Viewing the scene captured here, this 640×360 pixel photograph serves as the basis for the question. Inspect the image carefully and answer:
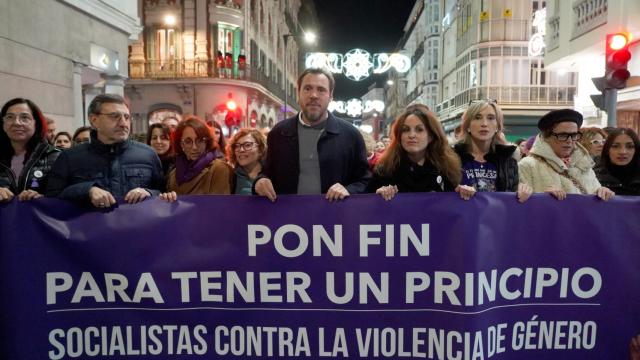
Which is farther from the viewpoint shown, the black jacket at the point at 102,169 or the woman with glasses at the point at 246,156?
the woman with glasses at the point at 246,156

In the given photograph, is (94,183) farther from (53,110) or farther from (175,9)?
(175,9)

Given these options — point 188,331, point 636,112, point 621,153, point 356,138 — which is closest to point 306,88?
point 356,138

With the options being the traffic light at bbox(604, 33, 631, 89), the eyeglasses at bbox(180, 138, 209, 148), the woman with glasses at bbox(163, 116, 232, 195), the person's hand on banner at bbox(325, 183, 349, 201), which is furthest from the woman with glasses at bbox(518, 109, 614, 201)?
the traffic light at bbox(604, 33, 631, 89)

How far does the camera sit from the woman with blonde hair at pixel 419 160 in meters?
3.31

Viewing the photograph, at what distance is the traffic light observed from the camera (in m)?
6.72

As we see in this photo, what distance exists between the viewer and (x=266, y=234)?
308cm

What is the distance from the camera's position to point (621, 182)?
13.8 feet

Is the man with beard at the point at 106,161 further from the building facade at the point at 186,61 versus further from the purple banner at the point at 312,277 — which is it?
the building facade at the point at 186,61

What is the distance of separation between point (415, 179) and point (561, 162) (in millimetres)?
1120

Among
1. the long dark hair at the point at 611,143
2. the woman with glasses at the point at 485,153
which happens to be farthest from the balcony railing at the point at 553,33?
the woman with glasses at the point at 485,153

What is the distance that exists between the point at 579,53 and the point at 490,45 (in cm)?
1226

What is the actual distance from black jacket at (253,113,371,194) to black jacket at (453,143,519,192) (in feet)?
2.41

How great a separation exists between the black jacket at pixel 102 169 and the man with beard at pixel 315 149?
2.90 ft

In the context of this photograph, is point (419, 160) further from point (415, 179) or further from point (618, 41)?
point (618, 41)
